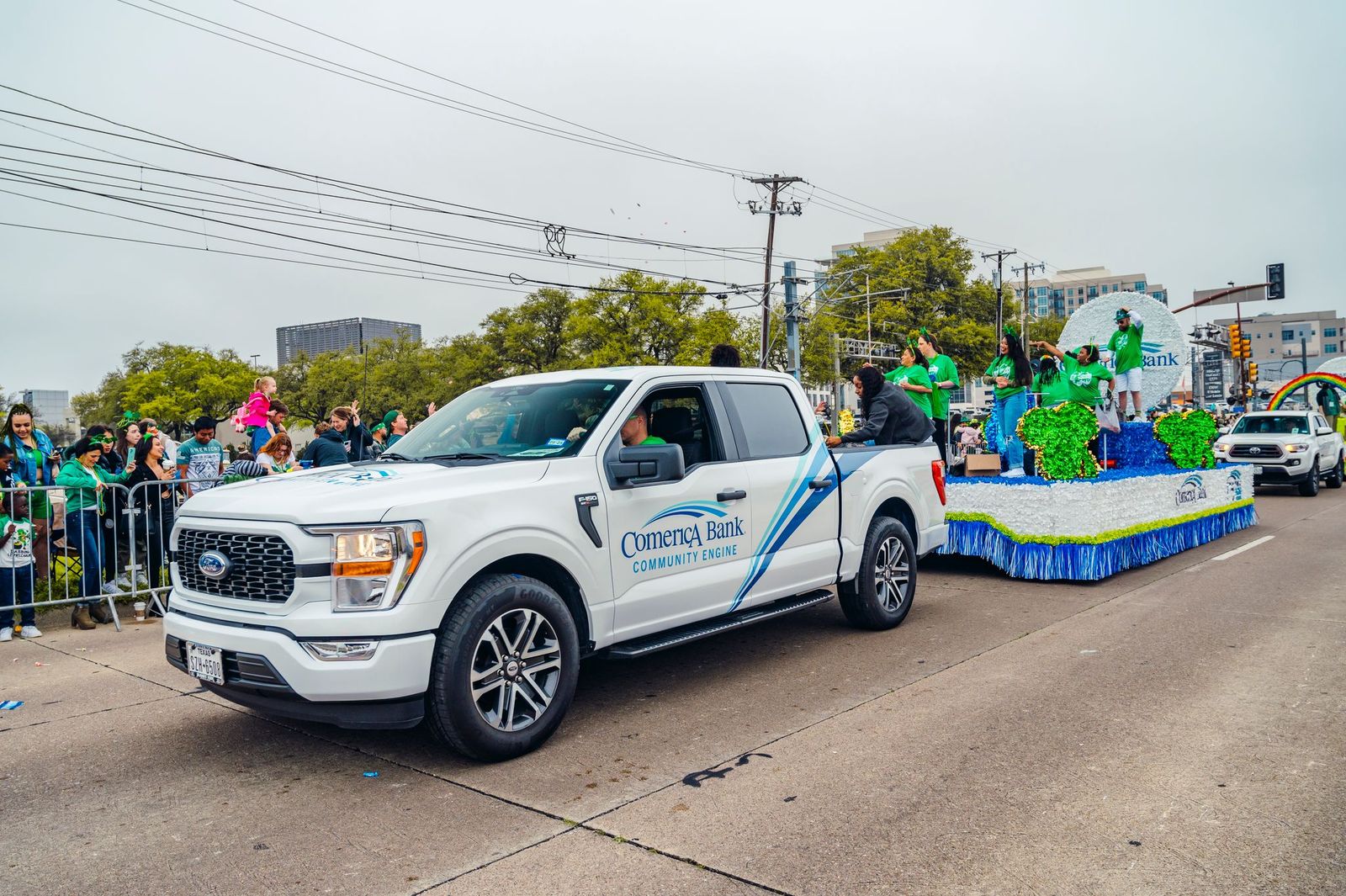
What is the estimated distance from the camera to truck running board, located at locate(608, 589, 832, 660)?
5096mm

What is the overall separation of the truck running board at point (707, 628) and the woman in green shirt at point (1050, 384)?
7.06m

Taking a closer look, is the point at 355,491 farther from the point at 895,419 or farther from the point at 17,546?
the point at 895,419

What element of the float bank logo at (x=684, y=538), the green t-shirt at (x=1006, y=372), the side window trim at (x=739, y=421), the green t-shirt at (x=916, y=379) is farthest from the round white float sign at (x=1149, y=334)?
the float bank logo at (x=684, y=538)

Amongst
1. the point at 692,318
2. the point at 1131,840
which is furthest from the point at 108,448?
the point at 692,318

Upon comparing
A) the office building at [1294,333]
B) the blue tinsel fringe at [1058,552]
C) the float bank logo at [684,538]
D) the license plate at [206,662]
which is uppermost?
the office building at [1294,333]

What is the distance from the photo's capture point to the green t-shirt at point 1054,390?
12.2m

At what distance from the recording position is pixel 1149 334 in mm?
15016

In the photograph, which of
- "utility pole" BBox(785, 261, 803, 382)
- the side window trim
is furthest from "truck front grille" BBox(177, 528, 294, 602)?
"utility pole" BBox(785, 261, 803, 382)

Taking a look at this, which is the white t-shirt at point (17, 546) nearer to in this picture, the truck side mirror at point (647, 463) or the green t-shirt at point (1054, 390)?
the truck side mirror at point (647, 463)

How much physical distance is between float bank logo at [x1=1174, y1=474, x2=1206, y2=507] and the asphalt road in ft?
15.0

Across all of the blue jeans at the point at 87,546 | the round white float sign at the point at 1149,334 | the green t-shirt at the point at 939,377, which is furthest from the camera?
the round white float sign at the point at 1149,334

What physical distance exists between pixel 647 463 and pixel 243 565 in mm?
1975

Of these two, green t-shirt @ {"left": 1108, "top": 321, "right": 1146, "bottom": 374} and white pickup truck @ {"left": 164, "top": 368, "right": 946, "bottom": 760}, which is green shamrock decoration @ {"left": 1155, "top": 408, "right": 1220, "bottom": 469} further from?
white pickup truck @ {"left": 164, "top": 368, "right": 946, "bottom": 760}

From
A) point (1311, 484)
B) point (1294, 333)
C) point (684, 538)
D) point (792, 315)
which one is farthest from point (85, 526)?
point (1294, 333)
